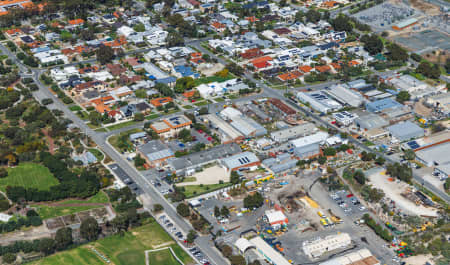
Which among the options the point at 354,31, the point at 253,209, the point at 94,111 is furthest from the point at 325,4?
the point at 253,209

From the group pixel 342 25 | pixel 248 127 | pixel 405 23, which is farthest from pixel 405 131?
pixel 405 23

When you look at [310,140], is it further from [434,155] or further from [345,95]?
[434,155]

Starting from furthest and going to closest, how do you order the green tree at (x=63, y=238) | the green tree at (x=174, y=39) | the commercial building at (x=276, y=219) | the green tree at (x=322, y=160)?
1. the green tree at (x=174, y=39)
2. the green tree at (x=322, y=160)
3. the commercial building at (x=276, y=219)
4. the green tree at (x=63, y=238)

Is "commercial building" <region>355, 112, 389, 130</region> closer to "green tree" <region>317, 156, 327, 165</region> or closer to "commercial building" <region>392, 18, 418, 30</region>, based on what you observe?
"green tree" <region>317, 156, 327, 165</region>

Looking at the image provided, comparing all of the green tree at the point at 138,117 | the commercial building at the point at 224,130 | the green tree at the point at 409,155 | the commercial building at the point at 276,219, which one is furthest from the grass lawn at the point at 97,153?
the green tree at the point at 409,155

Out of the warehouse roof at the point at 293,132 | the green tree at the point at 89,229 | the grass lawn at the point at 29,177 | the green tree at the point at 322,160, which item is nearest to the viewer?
the green tree at the point at 89,229

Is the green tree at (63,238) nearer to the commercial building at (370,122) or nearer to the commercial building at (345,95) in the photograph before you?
the commercial building at (370,122)
